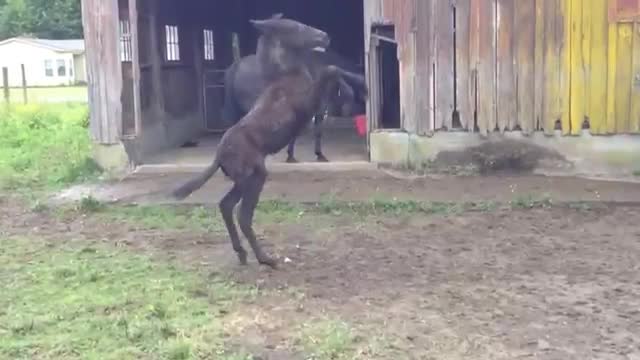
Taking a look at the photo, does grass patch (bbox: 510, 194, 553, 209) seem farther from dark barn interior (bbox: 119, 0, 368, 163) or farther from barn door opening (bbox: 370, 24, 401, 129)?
dark barn interior (bbox: 119, 0, 368, 163)

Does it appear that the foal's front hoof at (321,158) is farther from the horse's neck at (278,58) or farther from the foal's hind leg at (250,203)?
the foal's hind leg at (250,203)

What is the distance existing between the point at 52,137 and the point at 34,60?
1578 inches

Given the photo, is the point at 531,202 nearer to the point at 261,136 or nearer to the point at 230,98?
the point at 261,136

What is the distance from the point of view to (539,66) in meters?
10.3

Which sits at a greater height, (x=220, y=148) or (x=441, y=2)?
(x=441, y=2)

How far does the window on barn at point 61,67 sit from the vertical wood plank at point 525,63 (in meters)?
47.3

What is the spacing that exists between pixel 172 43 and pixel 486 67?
6214 millimetres

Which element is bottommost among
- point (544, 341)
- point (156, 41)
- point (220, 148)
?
point (544, 341)

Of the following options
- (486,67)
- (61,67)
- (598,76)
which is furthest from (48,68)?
(598,76)

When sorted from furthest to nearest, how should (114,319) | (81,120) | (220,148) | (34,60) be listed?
(34,60) → (81,120) → (220,148) → (114,319)

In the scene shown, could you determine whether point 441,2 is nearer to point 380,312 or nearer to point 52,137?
point 380,312

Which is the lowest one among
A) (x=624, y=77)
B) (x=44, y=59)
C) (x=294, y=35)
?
(x=624, y=77)

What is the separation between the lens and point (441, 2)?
10375mm

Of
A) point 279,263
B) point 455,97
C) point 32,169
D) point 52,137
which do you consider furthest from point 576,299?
point 52,137
